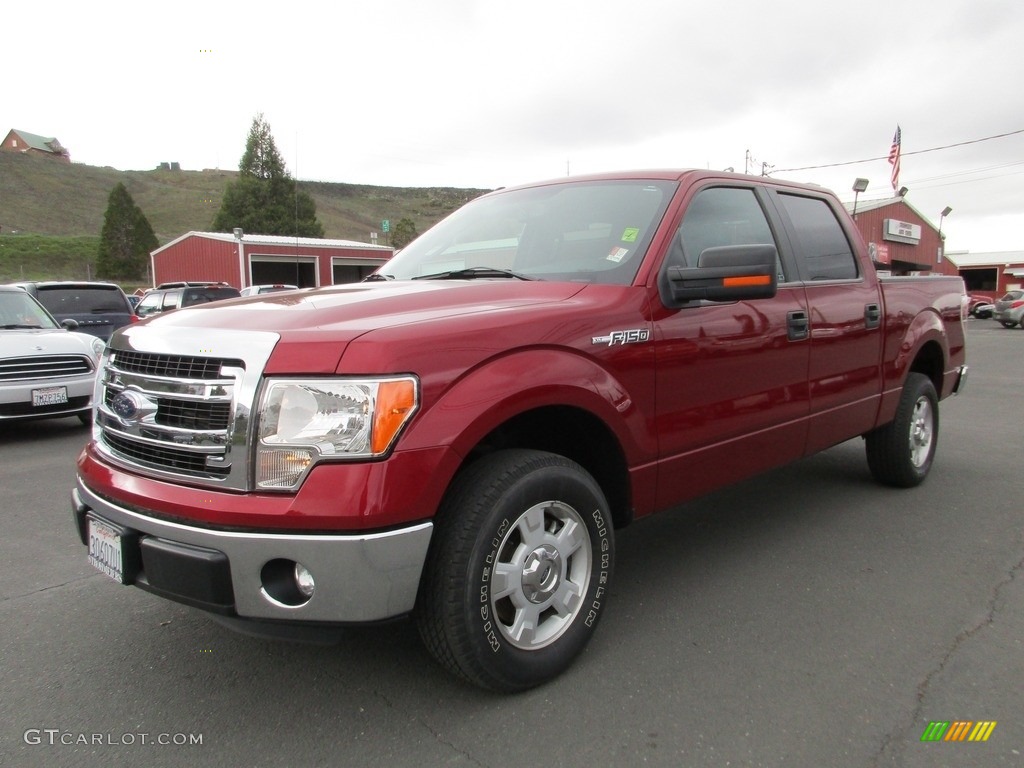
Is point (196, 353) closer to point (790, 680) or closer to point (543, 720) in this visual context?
point (543, 720)

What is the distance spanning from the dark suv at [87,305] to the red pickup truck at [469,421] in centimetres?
954

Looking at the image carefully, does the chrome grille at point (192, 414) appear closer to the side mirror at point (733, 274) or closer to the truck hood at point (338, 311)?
the truck hood at point (338, 311)

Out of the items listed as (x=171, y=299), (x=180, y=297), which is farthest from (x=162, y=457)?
(x=171, y=299)

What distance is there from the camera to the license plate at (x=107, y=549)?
2.41 m

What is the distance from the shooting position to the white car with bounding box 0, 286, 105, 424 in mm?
7016

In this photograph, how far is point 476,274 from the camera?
133 inches

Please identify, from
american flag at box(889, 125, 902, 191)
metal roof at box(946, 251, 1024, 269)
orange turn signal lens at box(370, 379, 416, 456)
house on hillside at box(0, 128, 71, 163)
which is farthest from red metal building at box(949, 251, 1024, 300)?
house on hillside at box(0, 128, 71, 163)

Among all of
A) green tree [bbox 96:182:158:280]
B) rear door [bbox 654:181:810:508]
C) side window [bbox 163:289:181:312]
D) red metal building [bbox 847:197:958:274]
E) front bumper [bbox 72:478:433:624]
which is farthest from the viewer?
green tree [bbox 96:182:158:280]

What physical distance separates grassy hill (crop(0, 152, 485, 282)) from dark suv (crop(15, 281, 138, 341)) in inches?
1781

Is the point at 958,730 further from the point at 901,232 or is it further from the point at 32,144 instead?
the point at 32,144

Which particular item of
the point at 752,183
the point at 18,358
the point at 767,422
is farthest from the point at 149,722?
the point at 18,358

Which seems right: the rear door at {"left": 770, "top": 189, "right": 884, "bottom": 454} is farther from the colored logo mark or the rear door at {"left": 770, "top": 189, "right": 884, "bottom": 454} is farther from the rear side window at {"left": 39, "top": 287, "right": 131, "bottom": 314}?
the rear side window at {"left": 39, "top": 287, "right": 131, "bottom": 314}

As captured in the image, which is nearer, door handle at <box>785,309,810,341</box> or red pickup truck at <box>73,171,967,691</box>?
red pickup truck at <box>73,171,967,691</box>
